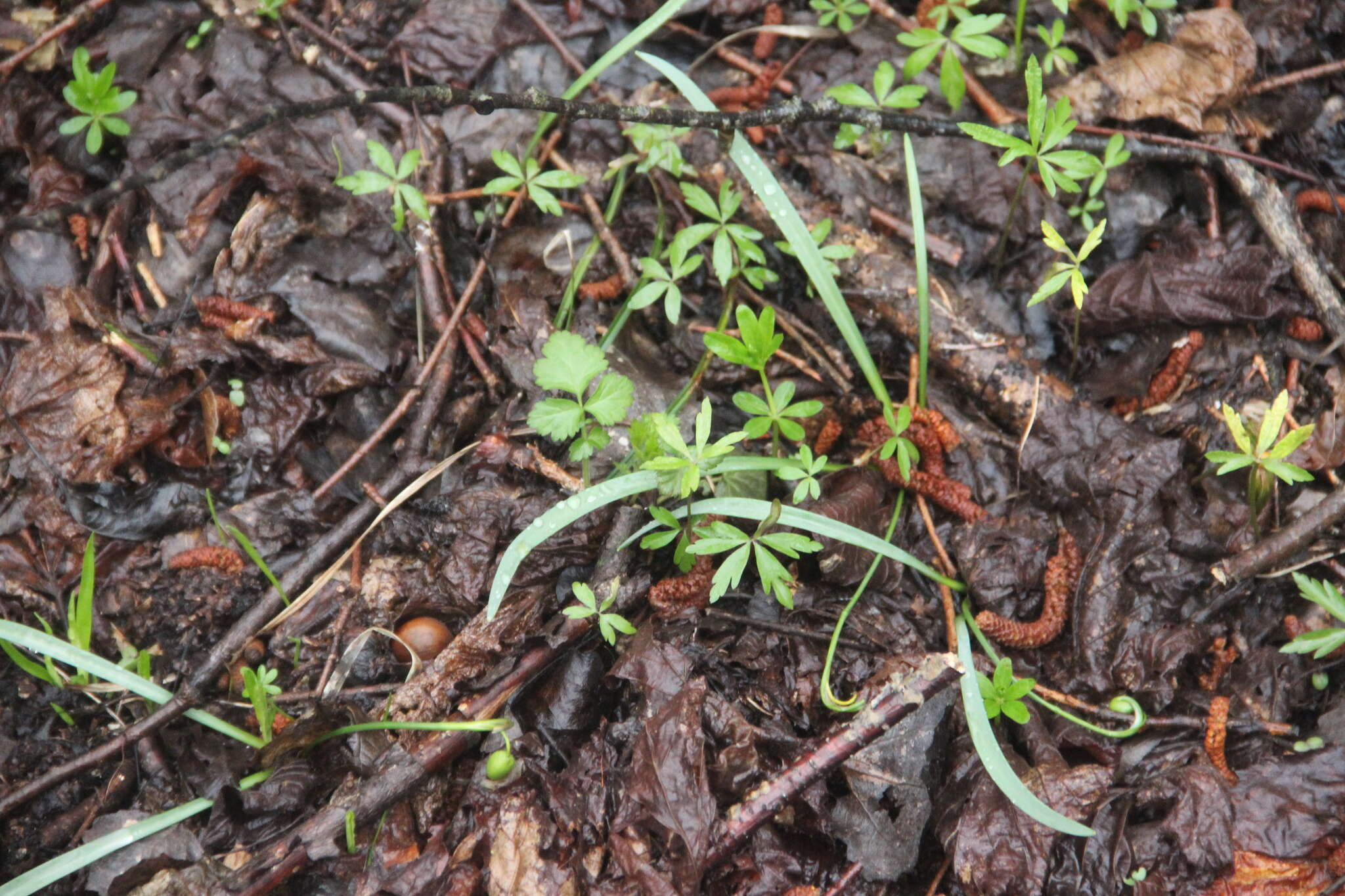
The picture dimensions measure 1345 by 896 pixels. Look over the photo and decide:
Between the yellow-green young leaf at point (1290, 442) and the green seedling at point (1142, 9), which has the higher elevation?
the green seedling at point (1142, 9)

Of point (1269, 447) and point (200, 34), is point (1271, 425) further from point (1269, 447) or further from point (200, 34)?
point (200, 34)

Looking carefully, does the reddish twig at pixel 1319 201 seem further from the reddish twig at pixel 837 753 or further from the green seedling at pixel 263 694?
the green seedling at pixel 263 694

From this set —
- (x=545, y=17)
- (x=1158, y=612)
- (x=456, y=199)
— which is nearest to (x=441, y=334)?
(x=456, y=199)

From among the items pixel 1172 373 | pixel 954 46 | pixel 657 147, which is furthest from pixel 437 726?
pixel 954 46

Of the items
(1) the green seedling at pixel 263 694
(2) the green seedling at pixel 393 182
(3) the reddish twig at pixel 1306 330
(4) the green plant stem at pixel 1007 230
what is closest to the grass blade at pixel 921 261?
(4) the green plant stem at pixel 1007 230

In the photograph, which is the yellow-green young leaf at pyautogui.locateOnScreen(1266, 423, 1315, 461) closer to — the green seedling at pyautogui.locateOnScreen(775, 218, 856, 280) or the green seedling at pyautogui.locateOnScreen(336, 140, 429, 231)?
the green seedling at pyautogui.locateOnScreen(775, 218, 856, 280)
